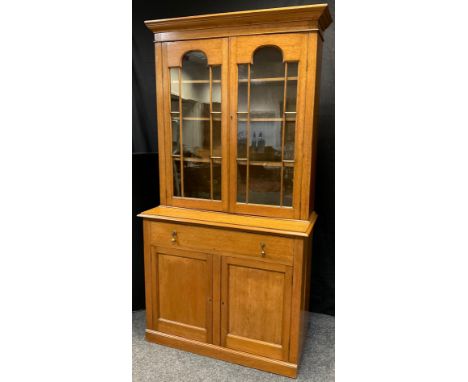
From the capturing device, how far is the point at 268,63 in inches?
76.4

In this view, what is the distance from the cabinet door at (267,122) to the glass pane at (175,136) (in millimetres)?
370

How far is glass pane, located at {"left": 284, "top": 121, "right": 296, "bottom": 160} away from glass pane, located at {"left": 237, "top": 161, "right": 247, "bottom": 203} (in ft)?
0.83

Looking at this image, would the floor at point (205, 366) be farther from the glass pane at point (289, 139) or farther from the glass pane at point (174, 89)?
the glass pane at point (174, 89)

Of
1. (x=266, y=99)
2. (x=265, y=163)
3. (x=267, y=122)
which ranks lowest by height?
(x=265, y=163)

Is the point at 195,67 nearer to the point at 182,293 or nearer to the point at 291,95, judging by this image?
the point at 291,95

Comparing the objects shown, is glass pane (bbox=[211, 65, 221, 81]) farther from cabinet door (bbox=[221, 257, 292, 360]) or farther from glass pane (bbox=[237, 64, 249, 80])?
cabinet door (bbox=[221, 257, 292, 360])

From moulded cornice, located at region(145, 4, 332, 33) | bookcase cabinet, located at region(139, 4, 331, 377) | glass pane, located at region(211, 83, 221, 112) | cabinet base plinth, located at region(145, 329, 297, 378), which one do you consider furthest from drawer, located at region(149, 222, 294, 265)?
moulded cornice, located at region(145, 4, 332, 33)

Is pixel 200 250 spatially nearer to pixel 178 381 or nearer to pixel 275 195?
pixel 275 195

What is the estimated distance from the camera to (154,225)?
2.16m

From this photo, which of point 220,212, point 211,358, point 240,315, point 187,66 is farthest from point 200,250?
point 187,66

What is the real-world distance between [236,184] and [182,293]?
739mm

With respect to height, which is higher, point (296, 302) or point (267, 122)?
point (267, 122)

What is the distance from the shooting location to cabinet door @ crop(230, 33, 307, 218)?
6.22 ft

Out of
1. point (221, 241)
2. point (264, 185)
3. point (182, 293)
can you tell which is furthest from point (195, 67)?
point (182, 293)
